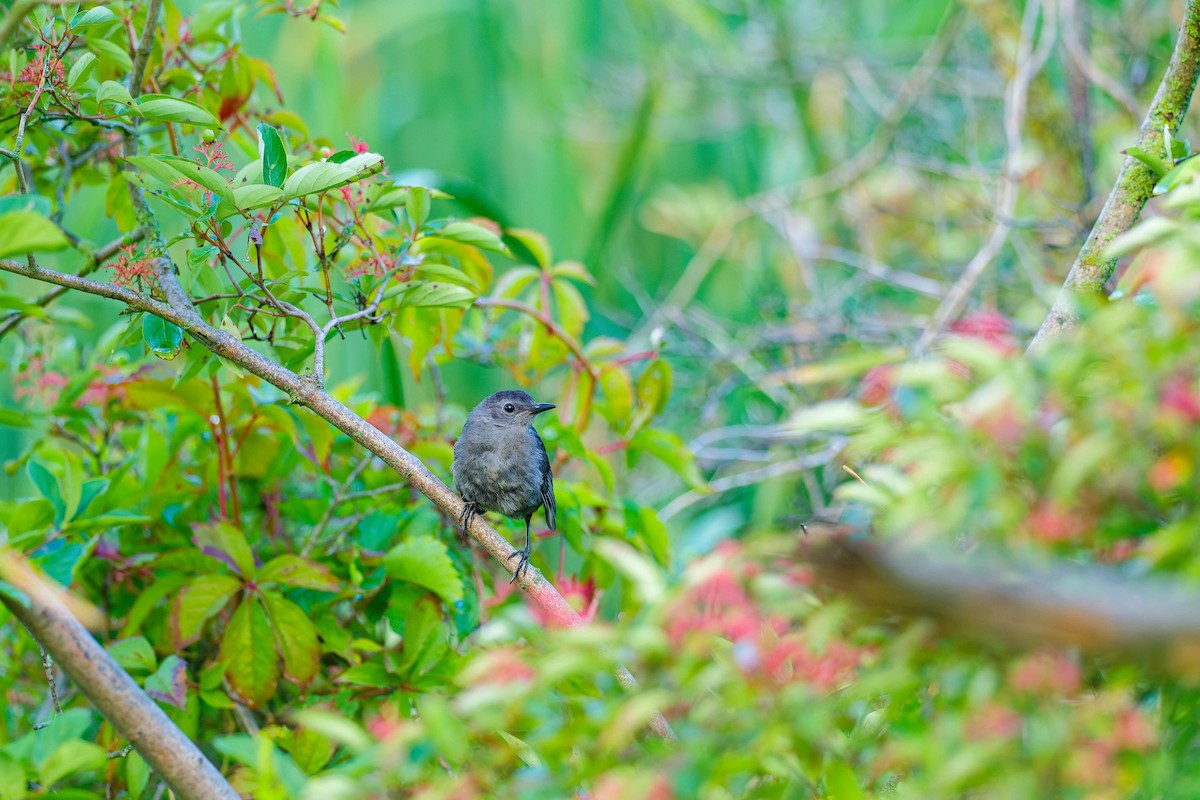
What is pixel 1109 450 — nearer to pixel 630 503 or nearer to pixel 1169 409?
pixel 1169 409

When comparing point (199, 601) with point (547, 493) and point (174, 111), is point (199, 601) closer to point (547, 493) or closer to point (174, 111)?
point (174, 111)

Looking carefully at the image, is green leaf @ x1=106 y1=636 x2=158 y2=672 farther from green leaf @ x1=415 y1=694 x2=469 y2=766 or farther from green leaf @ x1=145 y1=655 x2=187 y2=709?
green leaf @ x1=415 y1=694 x2=469 y2=766

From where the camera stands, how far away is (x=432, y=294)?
5.61 feet

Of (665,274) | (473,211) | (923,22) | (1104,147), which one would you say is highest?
(923,22)

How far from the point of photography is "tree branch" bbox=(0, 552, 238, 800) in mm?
1289

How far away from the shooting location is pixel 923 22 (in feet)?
17.0

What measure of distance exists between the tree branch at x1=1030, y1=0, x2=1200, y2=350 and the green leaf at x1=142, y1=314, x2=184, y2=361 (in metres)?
1.34

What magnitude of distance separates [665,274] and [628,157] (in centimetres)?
187

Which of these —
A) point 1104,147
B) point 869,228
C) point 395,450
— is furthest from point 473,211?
point 869,228

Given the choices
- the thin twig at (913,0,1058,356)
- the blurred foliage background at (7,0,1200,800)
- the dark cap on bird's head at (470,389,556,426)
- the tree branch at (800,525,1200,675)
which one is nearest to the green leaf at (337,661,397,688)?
the blurred foliage background at (7,0,1200,800)

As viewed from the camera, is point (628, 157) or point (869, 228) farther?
point (869, 228)

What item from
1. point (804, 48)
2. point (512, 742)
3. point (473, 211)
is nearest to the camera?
point (512, 742)

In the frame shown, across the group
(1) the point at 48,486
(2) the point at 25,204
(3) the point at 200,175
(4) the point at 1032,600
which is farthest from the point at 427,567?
(4) the point at 1032,600

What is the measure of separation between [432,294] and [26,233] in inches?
28.3
